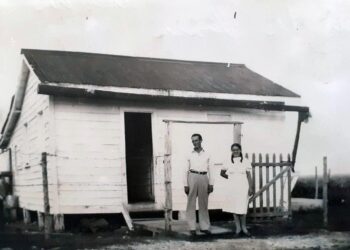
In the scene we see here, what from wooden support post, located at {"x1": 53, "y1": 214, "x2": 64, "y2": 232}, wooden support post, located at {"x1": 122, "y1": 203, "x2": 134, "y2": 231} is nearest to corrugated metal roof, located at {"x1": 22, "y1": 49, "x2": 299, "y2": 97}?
wooden support post, located at {"x1": 122, "y1": 203, "x2": 134, "y2": 231}

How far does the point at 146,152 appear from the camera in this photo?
13555 millimetres

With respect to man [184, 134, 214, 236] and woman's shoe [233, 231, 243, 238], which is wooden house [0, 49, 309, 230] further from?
woman's shoe [233, 231, 243, 238]

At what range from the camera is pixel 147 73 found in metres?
11.7

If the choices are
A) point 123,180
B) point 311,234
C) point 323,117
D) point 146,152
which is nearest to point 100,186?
point 123,180

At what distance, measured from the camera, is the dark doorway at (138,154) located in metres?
13.0

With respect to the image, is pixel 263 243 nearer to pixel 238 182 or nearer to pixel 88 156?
pixel 238 182

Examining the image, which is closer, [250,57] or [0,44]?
[0,44]

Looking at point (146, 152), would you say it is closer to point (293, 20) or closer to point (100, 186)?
point (100, 186)

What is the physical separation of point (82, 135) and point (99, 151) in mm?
482

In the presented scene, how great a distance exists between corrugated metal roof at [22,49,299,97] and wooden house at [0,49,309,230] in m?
0.03

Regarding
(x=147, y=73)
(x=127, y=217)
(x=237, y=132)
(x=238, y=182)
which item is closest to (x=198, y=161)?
(x=238, y=182)

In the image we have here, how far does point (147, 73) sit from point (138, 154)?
2894 millimetres

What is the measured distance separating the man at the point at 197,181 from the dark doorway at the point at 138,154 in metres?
4.43

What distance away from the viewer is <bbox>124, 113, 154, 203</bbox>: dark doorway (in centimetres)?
1297
